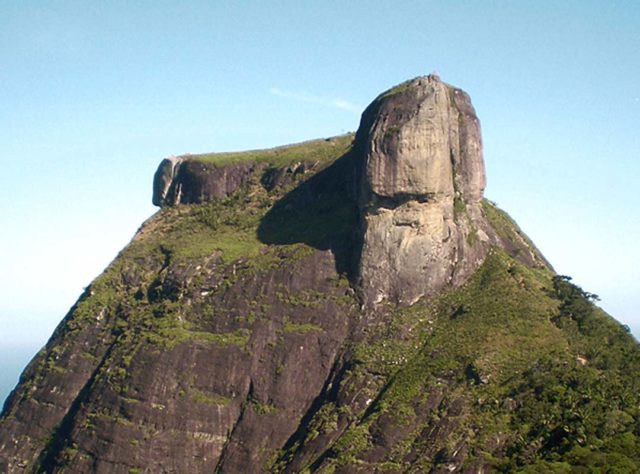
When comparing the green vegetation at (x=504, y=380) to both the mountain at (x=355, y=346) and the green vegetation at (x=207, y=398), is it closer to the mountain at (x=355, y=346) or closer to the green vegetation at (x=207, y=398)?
the mountain at (x=355, y=346)

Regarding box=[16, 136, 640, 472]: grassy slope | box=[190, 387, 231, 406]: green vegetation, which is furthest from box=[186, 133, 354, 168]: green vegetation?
box=[190, 387, 231, 406]: green vegetation

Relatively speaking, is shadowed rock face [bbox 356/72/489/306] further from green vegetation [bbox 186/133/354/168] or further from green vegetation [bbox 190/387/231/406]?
green vegetation [bbox 186/133/354/168]

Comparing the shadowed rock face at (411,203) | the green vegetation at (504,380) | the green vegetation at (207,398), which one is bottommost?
the green vegetation at (207,398)

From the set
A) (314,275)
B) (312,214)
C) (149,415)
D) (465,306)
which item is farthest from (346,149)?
(149,415)

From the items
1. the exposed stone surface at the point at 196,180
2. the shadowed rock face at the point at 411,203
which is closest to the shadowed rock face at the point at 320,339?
the shadowed rock face at the point at 411,203

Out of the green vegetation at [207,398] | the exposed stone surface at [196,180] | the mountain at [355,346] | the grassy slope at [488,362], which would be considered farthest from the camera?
the exposed stone surface at [196,180]

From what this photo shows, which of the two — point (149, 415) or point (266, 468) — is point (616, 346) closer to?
point (266, 468)
